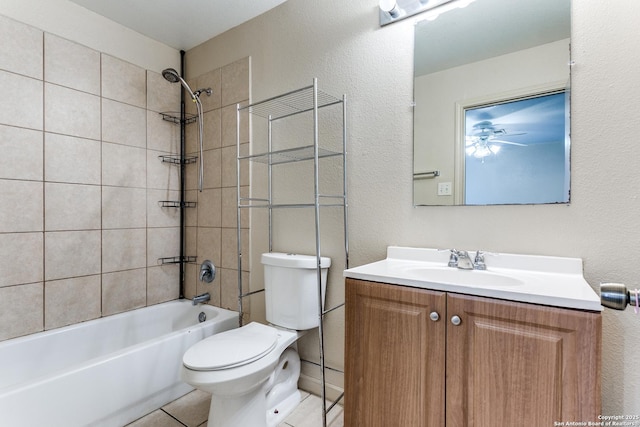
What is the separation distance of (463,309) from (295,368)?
1.19 metres

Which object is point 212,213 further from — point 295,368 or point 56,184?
point 295,368

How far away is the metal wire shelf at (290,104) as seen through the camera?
5.68ft

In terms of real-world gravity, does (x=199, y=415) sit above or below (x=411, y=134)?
below

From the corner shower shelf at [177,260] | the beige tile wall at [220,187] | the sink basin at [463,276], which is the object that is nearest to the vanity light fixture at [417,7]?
the beige tile wall at [220,187]

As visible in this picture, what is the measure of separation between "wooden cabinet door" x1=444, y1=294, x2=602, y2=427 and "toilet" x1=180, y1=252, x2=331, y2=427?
30.7 inches

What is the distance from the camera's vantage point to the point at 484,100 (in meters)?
1.34

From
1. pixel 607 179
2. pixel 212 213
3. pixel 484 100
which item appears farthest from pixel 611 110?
pixel 212 213

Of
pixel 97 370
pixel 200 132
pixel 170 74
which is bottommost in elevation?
pixel 97 370

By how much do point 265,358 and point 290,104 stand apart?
1.39m

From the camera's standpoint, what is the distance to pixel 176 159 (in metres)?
2.47

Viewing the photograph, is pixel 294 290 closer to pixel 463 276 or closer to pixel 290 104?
pixel 463 276

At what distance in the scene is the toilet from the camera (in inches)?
49.3

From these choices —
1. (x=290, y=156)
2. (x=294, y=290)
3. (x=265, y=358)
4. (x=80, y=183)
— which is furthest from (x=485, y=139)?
(x=80, y=183)

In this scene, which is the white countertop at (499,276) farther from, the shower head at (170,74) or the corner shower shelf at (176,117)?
the corner shower shelf at (176,117)
